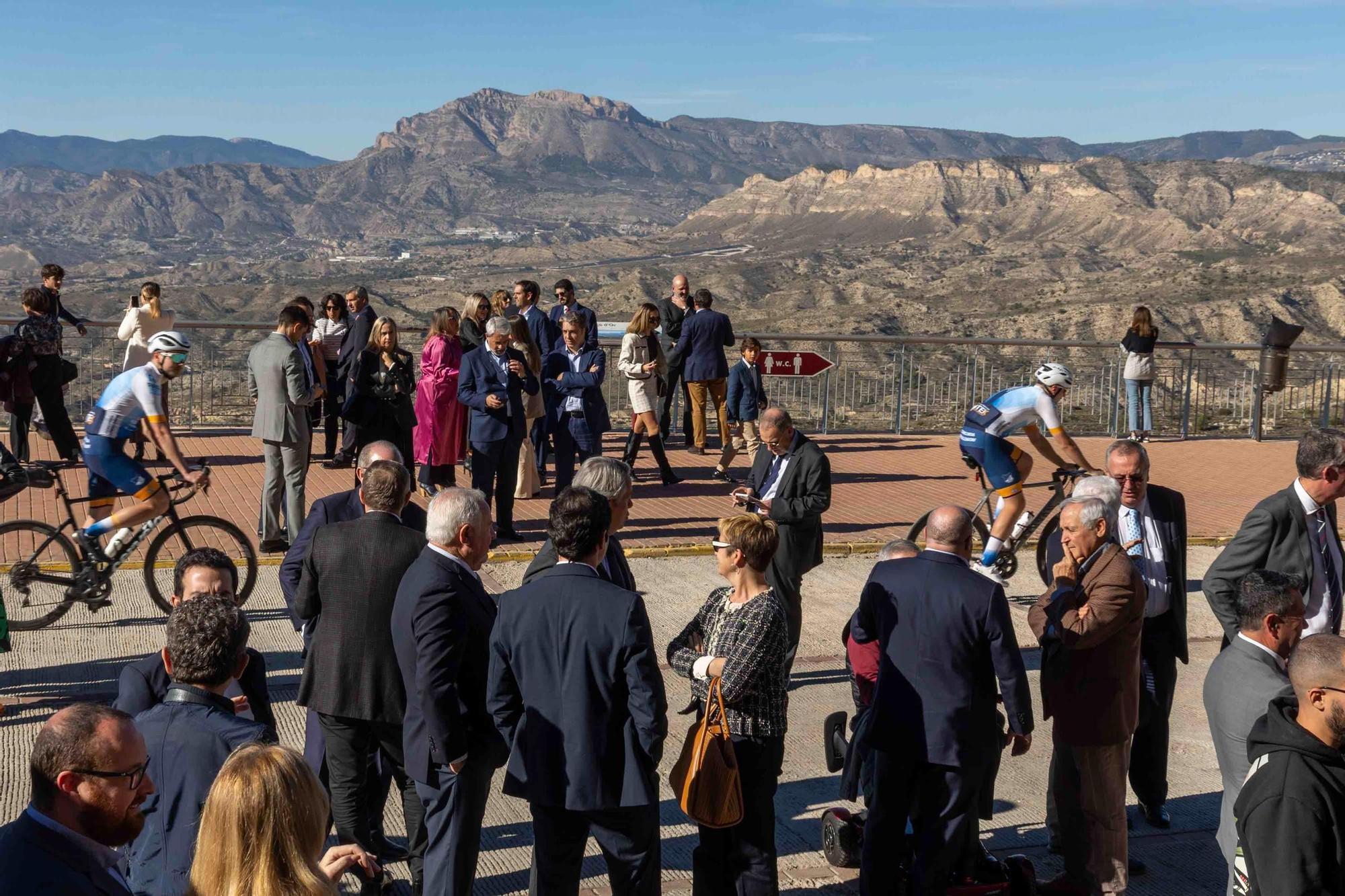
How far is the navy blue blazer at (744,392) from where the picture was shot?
14156 millimetres

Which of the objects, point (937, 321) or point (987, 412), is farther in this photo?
point (937, 321)

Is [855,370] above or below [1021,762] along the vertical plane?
above

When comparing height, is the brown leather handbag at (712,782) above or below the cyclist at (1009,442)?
below

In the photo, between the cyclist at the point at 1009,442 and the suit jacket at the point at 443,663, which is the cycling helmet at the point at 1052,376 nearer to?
the cyclist at the point at 1009,442

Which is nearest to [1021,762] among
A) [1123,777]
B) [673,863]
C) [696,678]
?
[1123,777]

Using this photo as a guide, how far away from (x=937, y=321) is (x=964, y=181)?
379ft

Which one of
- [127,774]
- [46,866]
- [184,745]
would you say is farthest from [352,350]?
[46,866]

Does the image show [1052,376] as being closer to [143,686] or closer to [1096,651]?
[1096,651]

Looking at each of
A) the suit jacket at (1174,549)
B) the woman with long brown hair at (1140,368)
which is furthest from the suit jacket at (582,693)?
the woman with long brown hair at (1140,368)

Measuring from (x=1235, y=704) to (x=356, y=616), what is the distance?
10.0 ft

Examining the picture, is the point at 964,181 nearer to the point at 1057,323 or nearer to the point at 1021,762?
the point at 1057,323

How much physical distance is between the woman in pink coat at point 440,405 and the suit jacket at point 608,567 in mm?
5770

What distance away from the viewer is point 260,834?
2.92 meters

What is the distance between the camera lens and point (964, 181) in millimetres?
176125
